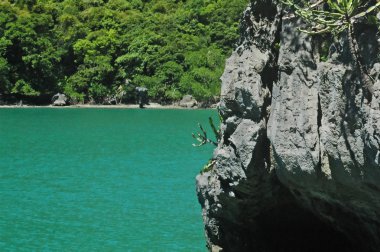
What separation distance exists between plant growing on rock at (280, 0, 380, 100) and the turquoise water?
25.2ft

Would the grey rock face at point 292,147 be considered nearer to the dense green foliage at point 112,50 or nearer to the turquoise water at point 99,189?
the turquoise water at point 99,189

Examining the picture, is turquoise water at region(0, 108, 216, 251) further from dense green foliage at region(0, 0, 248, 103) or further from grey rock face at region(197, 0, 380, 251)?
dense green foliage at region(0, 0, 248, 103)

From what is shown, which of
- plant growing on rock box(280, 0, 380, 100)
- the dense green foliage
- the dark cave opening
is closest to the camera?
plant growing on rock box(280, 0, 380, 100)

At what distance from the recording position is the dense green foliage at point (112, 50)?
63500 mm

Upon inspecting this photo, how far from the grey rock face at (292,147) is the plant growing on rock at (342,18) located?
0.08m

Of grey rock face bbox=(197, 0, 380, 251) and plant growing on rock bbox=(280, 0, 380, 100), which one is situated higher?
plant growing on rock bbox=(280, 0, 380, 100)

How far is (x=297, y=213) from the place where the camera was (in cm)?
952

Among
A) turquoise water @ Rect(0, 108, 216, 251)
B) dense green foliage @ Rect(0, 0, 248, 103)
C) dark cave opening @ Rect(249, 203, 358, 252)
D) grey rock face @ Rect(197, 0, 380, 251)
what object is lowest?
turquoise water @ Rect(0, 108, 216, 251)

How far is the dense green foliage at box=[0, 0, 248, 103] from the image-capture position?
63.5 m

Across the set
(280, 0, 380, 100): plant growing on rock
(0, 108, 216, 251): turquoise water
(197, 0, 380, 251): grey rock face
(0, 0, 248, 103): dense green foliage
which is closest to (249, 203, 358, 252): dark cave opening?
(197, 0, 380, 251): grey rock face

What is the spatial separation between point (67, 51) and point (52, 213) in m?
50.9

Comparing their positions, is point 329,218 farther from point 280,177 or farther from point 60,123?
point 60,123

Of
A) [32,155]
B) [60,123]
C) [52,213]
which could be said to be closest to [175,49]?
[60,123]

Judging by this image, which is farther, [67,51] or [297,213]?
[67,51]
